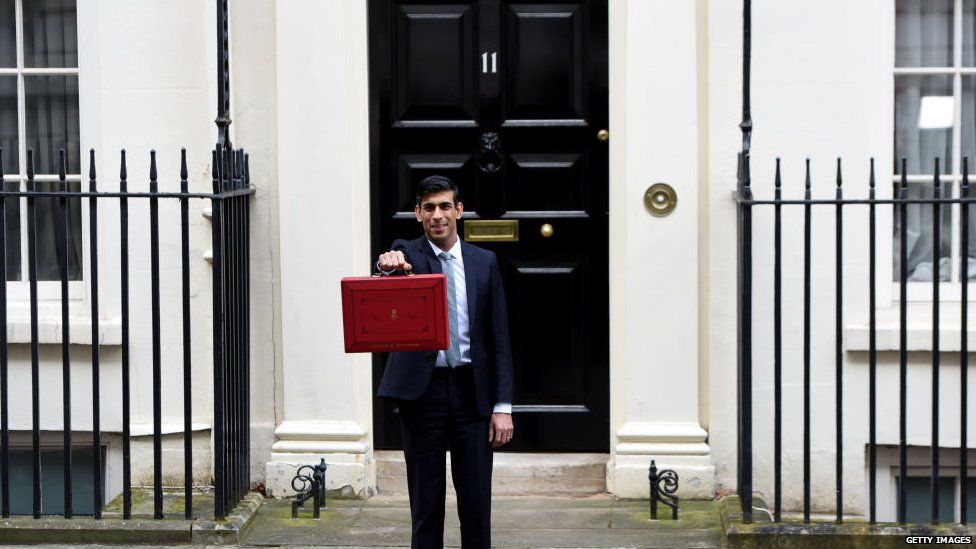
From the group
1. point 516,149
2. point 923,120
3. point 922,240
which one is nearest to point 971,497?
point 922,240

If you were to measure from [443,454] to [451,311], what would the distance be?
53cm

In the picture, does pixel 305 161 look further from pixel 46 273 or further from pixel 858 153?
pixel 858 153

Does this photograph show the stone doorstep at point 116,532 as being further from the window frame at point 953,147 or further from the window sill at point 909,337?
the window frame at point 953,147

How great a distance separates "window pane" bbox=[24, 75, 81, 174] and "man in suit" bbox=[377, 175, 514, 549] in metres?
2.72

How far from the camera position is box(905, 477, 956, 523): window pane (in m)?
7.12

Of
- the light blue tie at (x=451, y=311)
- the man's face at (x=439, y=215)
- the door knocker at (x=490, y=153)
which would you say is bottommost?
the light blue tie at (x=451, y=311)

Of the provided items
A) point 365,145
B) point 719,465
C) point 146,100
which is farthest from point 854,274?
point 146,100

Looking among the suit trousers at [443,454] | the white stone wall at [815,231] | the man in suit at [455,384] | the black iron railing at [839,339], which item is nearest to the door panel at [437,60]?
the white stone wall at [815,231]

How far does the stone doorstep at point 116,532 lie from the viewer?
6.32 m

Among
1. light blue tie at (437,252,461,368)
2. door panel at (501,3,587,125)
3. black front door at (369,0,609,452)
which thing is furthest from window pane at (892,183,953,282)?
light blue tie at (437,252,461,368)

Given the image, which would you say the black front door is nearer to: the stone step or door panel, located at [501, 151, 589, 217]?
door panel, located at [501, 151, 589, 217]

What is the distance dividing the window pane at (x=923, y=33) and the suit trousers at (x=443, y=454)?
304 centimetres

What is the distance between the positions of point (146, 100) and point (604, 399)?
2657mm

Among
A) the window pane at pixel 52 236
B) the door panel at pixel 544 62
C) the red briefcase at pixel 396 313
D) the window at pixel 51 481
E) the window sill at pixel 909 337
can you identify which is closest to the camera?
the red briefcase at pixel 396 313
